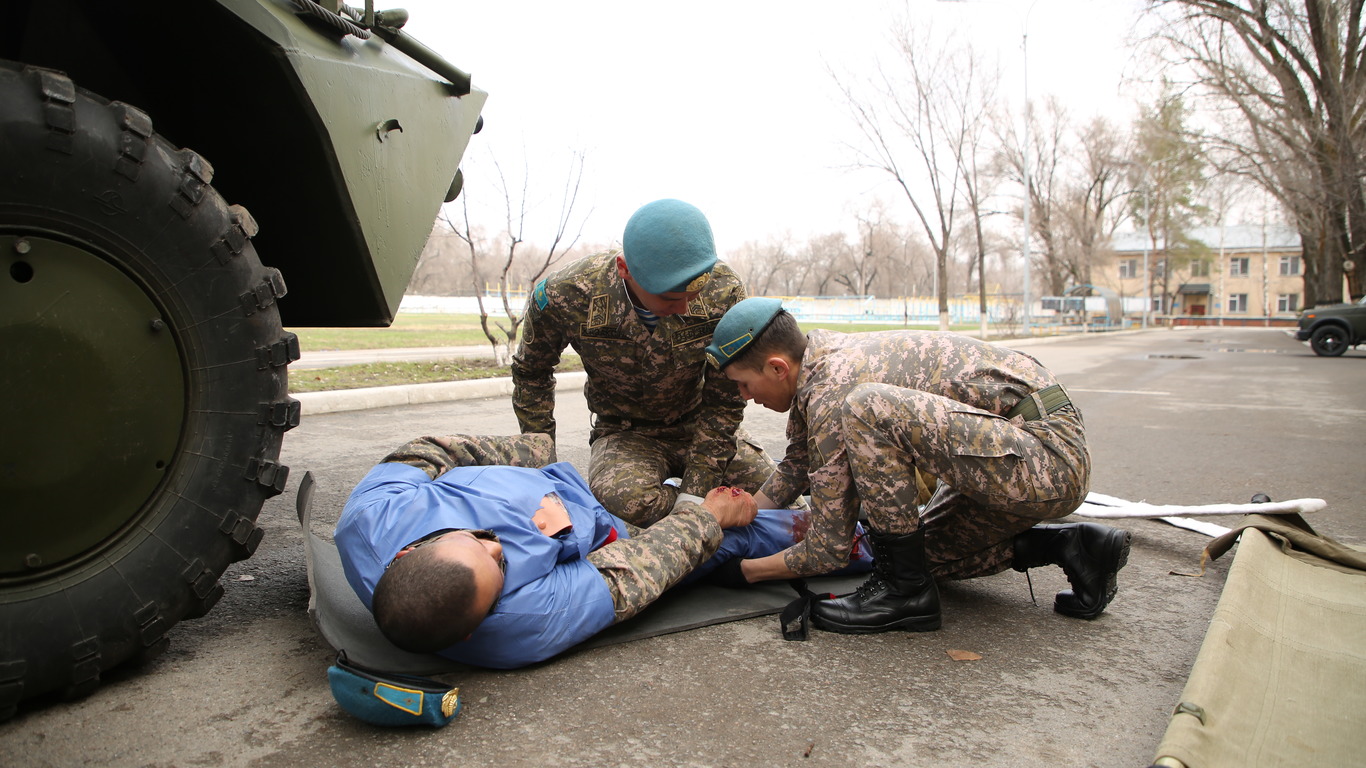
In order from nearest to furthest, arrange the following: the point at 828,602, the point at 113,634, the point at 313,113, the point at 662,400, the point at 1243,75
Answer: the point at 113,634 → the point at 313,113 → the point at 828,602 → the point at 662,400 → the point at 1243,75

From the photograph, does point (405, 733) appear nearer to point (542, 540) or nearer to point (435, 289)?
point (542, 540)

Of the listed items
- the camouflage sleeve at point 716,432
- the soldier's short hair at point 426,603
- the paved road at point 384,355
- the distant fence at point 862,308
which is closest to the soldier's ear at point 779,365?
the camouflage sleeve at point 716,432

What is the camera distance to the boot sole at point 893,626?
2371 millimetres

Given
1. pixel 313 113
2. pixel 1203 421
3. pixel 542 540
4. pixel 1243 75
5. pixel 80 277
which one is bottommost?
pixel 1203 421

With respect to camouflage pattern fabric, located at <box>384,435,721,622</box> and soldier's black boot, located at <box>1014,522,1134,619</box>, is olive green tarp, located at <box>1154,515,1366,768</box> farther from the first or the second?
camouflage pattern fabric, located at <box>384,435,721,622</box>

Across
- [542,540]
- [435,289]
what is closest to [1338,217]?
[542,540]

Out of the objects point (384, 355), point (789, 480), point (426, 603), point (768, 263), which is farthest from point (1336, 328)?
point (768, 263)

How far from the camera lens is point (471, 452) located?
2822mm

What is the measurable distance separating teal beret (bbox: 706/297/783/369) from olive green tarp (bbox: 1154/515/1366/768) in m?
1.39

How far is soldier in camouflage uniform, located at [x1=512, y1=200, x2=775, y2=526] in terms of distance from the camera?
10.7ft

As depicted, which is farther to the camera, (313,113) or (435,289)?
(435,289)

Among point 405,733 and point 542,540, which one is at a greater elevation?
point 542,540

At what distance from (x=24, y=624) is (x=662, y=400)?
7.61ft

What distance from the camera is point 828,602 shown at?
243 cm
